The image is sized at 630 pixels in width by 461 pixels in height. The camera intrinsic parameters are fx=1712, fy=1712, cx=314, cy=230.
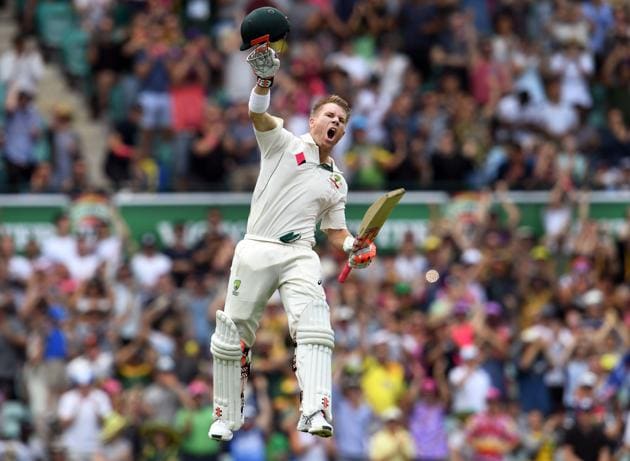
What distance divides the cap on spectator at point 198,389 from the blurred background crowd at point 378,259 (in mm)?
41

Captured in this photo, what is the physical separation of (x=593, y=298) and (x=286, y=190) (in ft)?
35.4

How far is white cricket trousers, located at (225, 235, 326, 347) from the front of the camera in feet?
45.9

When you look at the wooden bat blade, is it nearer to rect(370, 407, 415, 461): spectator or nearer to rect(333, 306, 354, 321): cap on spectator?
rect(370, 407, 415, 461): spectator

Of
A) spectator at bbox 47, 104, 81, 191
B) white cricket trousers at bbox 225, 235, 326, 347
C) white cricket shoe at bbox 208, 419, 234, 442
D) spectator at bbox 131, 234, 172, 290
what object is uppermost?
spectator at bbox 47, 104, 81, 191

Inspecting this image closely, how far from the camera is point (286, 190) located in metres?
14.0

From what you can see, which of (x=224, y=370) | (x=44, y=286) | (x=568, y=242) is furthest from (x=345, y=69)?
(x=224, y=370)

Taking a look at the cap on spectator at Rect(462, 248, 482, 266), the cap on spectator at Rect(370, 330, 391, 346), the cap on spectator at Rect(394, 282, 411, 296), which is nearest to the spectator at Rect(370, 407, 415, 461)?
the cap on spectator at Rect(370, 330, 391, 346)

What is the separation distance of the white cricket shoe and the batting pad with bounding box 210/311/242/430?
45mm

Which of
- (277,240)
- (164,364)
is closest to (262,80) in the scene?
(277,240)

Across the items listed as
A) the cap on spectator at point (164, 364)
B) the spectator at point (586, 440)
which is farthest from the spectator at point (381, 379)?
the cap on spectator at point (164, 364)

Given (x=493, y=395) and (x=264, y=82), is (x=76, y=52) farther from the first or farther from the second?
(x=264, y=82)

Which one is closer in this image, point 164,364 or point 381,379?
point 164,364

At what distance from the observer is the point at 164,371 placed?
22031 millimetres

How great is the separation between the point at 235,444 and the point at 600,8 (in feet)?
38.1
